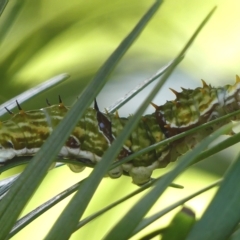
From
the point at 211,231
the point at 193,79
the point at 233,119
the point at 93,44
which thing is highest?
the point at 93,44

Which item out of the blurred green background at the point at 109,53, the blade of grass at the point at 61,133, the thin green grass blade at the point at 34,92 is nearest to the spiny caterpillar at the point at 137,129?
the thin green grass blade at the point at 34,92

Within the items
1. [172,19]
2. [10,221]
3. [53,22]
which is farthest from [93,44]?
[10,221]

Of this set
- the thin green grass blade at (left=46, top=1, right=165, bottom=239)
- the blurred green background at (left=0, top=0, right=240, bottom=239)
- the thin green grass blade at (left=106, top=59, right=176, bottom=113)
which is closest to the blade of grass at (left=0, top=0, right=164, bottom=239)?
the thin green grass blade at (left=46, top=1, right=165, bottom=239)

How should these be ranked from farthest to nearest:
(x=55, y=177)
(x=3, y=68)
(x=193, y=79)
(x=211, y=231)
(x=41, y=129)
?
(x=193, y=79) → (x=55, y=177) → (x=3, y=68) → (x=41, y=129) → (x=211, y=231)

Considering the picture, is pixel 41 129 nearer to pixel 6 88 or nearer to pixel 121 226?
pixel 121 226

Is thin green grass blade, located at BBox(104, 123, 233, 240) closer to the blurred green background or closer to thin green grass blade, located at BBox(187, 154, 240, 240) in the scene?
thin green grass blade, located at BBox(187, 154, 240, 240)

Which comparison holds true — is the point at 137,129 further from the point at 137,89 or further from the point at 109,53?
the point at 109,53
